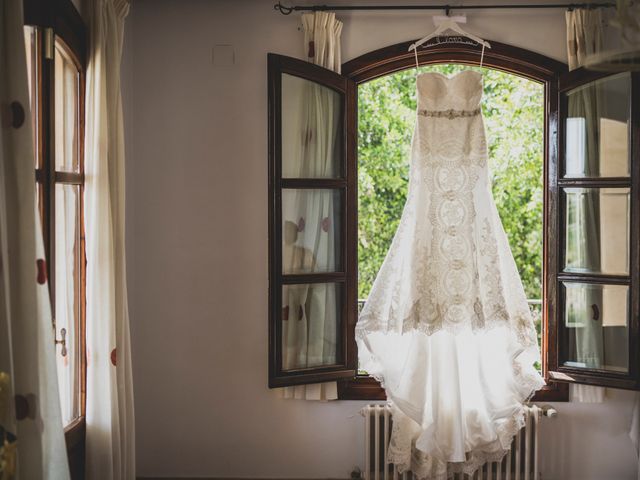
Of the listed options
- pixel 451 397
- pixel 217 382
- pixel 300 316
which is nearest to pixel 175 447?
pixel 217 382

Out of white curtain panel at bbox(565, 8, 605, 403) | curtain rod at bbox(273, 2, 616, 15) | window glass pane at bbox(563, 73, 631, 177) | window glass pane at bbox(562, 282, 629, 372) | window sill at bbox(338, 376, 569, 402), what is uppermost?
curtain rod at bbox(273, 2, 616, 15)

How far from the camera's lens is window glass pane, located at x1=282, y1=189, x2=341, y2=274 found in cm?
333

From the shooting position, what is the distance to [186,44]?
140 inches

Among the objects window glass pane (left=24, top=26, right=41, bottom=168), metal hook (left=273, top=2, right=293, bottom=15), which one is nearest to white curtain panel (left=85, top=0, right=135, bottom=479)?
window glass pane (left=24, top=26, right=41, bottom=168)

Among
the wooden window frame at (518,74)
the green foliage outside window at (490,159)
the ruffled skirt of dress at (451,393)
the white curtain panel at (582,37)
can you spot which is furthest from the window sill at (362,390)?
the green foliage outside window at (490,159)

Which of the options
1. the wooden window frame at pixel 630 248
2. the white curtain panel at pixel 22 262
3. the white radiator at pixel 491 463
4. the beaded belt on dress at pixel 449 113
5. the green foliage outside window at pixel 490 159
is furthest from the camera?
the green foliage outside window at pixel 490 159

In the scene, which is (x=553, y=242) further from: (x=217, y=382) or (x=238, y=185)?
(x=217, y=382)

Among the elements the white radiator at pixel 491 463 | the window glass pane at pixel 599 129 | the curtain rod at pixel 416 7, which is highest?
the curtain rod at pixel 416 7

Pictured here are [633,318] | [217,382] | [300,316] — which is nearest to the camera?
[633,318]

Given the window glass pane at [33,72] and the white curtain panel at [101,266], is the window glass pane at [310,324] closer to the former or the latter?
the white curtain panel at [101,266]

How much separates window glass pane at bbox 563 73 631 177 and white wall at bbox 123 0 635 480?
893 millimetres

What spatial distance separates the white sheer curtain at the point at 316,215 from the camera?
3.36 m

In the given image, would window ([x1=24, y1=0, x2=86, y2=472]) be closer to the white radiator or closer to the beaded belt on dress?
the white radiator

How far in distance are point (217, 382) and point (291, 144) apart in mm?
1341
